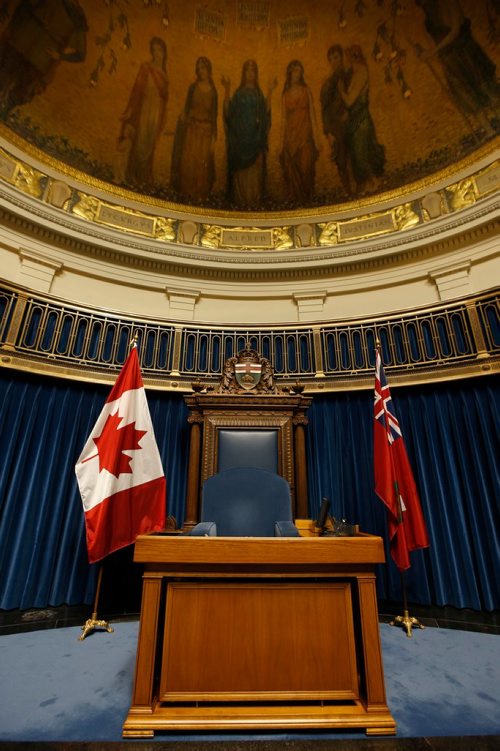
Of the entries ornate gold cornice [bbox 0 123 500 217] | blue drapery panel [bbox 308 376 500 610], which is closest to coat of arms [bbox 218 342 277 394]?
blue drapery panel [bbox 308 376 500 610]

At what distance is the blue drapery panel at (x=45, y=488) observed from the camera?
3.42 metres

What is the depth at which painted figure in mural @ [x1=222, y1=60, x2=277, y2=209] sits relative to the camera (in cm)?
616

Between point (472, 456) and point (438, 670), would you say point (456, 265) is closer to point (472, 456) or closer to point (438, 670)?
point (472, 456)

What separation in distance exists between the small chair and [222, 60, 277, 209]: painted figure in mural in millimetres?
5328

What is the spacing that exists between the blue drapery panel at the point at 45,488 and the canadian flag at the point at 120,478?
1.00 meters

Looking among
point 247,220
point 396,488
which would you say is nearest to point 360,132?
point 247,220

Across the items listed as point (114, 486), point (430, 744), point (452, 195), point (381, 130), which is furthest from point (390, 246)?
point (430, 744)

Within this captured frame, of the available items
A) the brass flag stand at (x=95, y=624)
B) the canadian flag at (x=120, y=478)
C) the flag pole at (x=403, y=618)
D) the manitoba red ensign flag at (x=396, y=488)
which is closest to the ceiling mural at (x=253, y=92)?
the manitoba red ensign flag at (x=396, y=488)

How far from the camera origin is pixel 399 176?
604 centimetres

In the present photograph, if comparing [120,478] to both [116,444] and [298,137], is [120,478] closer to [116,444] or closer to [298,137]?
[116,444]

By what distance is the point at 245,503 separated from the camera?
284cm

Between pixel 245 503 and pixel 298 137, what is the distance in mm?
6322

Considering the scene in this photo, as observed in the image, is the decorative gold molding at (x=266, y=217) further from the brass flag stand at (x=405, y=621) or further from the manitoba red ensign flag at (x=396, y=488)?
the brass flag stand at (x=405, y=621)

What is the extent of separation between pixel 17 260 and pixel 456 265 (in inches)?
229
